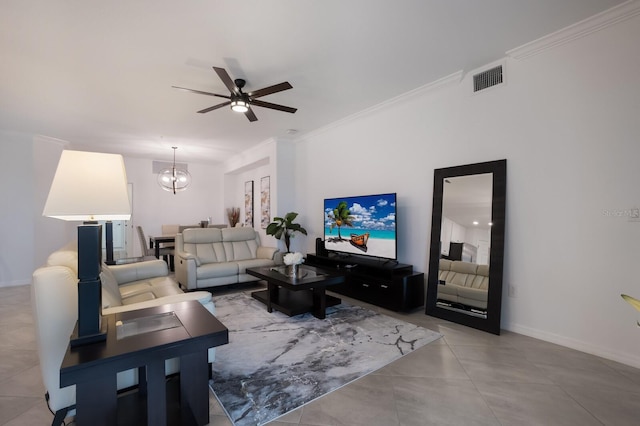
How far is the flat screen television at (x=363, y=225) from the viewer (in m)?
3.86

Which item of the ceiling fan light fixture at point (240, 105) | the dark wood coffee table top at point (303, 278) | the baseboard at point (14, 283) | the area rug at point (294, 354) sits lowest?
the baseboard at point (14, 283)

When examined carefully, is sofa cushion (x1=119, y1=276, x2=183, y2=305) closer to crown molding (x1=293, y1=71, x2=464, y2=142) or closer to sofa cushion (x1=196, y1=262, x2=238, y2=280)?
sofa cushion (x1=196, y1=262, x2=238, y2=280)

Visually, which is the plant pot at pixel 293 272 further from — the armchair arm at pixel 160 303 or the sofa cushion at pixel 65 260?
the sofa cushion at pixel 65 260

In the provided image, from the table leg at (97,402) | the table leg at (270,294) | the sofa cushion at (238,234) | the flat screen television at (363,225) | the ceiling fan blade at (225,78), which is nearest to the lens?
the table leg at (97,402)

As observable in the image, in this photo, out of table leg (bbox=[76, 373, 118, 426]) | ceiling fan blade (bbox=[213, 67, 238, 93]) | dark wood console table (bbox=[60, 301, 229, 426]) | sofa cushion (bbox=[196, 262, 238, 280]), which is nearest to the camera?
dark wood console table (bbox=[60, 301, 229, 426])

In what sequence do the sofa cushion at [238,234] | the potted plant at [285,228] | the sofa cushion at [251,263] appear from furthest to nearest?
the potted plant at [285,228]
the sofa cushion at [238,234]
the sofa cushion at [251,263]

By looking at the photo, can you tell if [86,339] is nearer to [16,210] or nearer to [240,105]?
[240,105]

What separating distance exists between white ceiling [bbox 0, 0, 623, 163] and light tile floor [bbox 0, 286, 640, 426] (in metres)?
2.72

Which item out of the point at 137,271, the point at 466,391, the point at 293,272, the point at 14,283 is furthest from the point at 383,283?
the point at 14,283

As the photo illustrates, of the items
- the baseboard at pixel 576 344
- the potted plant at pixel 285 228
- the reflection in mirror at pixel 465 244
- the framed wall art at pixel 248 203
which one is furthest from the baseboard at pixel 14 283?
the baseboard at pixel 576 344

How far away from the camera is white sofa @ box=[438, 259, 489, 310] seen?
9.96ft

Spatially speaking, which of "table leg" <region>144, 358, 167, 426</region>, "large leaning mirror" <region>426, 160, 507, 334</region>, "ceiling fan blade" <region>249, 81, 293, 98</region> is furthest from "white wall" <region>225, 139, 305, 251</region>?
"table leg" <region>144, 358, 167, 426</region>

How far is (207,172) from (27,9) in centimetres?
652

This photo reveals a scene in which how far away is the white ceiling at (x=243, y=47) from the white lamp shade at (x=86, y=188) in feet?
4.65
